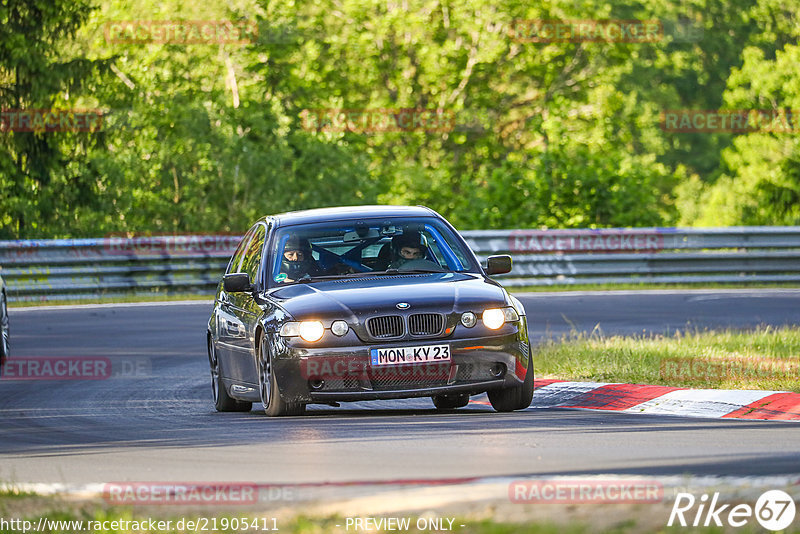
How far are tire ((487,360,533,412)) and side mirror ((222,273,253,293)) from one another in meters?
1.99

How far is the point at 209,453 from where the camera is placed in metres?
9.10

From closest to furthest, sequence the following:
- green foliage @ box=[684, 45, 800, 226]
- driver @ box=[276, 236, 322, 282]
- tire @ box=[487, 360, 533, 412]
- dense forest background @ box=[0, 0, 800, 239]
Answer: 1. tire @ box=[487, 360, 533, 412]
2. driver @ box=[276, 236, 322, 282]
3. dense forest background @ box=[0, 0, 800, 239]
4. green foliage @ box=[684, 45, 800, 226]

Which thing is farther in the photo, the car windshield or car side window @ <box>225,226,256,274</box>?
car side window @ <box>225,226,256,274</box>

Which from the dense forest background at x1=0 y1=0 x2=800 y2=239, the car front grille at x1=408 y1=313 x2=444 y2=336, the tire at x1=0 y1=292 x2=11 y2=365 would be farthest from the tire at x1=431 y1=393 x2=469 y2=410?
the dense forest background at x1=0 y1=0 x2=800 y2=239

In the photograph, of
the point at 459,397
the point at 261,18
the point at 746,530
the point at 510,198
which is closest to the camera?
the point at 746,530

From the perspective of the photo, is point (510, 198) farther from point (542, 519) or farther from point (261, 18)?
point (542, 519)

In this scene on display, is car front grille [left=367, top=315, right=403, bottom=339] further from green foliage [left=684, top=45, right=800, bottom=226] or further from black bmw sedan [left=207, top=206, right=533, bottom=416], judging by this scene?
green foliage [left=684, top=45, right=800, bottom=226]

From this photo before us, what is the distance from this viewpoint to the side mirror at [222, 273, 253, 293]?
11.9 metres

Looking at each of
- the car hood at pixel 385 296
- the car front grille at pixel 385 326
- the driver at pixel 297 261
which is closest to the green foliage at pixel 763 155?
the driver at pixel 297 261

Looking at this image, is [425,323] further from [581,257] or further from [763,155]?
[763,155]

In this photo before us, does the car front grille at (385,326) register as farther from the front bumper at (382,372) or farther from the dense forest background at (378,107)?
the dense forest background at (378,107)

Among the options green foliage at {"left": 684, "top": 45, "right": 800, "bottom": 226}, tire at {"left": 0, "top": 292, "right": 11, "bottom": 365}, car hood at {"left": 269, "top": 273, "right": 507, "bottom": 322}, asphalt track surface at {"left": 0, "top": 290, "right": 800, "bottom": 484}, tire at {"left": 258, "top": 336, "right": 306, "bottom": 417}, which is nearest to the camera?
asphalt track surface at {"left": 0, "top": 290, "right": 800, "bottom": 484}

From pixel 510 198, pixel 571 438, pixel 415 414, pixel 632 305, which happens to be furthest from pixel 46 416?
pixel 510 198

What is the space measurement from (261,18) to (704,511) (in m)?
41.2
